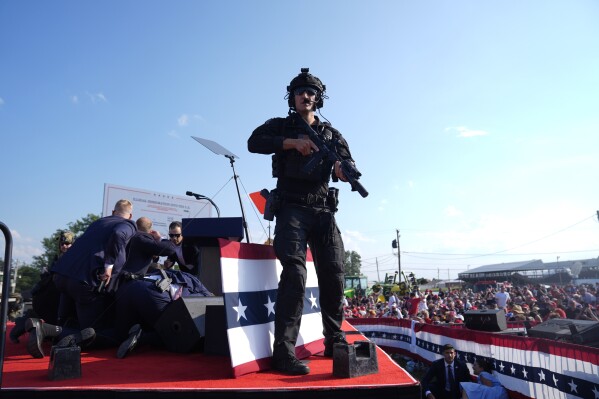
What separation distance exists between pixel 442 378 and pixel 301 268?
643 centimetres

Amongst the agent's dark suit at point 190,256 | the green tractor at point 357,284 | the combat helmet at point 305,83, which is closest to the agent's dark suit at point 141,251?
the agent's dark suit at point 190,256

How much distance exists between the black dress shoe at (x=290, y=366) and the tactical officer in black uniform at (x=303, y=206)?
0.20 metres

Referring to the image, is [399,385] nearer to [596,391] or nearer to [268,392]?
[268,392]

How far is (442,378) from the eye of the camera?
7973 millimetres

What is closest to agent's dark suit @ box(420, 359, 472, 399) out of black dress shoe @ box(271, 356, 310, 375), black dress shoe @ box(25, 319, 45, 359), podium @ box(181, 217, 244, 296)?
A: podium @ box(181, 217, 244, 296)

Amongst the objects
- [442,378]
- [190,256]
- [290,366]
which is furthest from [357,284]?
[290,366]

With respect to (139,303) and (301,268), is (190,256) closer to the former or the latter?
(139,303)

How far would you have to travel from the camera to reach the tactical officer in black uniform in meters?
2.99

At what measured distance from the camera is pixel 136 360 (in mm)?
3336

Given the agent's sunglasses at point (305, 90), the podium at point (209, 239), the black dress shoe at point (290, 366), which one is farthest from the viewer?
the podium at point (209, 239)

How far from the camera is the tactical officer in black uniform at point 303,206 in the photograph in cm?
299

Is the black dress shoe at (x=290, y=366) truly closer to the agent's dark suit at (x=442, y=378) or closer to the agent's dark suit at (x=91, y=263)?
the agent's dark suit at (x=91, y=263)

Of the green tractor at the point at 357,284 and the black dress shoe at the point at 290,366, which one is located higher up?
the black dress shoe at the point at 290,366

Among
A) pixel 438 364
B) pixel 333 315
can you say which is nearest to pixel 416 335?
pixel 438 364
